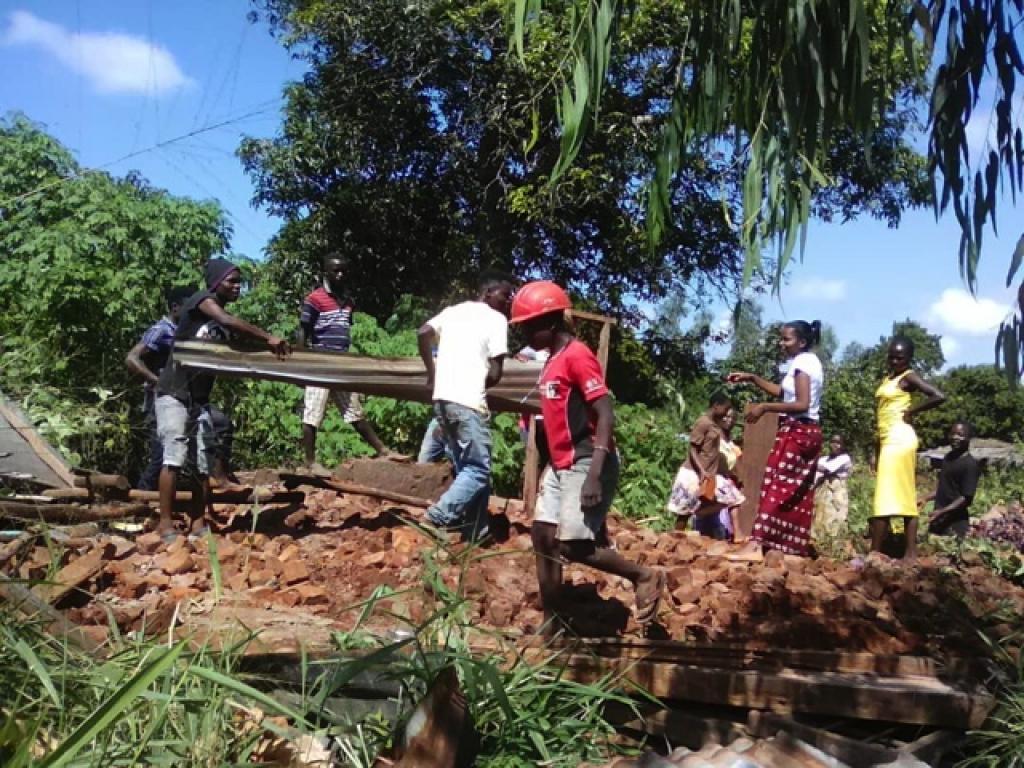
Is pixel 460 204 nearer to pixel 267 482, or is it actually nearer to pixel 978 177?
pixel 267 482

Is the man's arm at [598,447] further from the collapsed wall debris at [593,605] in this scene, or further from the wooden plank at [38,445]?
the wooden plank at [38,445]

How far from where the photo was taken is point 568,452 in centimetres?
473

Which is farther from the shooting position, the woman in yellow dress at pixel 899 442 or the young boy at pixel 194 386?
the woman in yellow dress at pixel 899 442

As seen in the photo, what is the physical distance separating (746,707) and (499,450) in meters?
6.59

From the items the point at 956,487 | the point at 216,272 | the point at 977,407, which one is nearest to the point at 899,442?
the point at 956,487

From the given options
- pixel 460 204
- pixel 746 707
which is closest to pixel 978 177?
pixel 746 707

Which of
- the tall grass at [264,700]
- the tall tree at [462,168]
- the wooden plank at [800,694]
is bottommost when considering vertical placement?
the tall grass at [264,700]

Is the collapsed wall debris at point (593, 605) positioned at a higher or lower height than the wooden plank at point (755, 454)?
lower

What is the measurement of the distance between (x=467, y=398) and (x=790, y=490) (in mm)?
2220

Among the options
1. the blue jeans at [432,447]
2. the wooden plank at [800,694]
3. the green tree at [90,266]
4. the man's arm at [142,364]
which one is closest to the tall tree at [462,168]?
the green tree at [90,266]

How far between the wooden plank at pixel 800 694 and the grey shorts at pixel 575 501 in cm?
78

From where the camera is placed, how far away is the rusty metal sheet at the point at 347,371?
6.25 metres

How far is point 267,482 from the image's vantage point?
8445mm

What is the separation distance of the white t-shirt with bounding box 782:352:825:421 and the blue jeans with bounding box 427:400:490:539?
198cm
